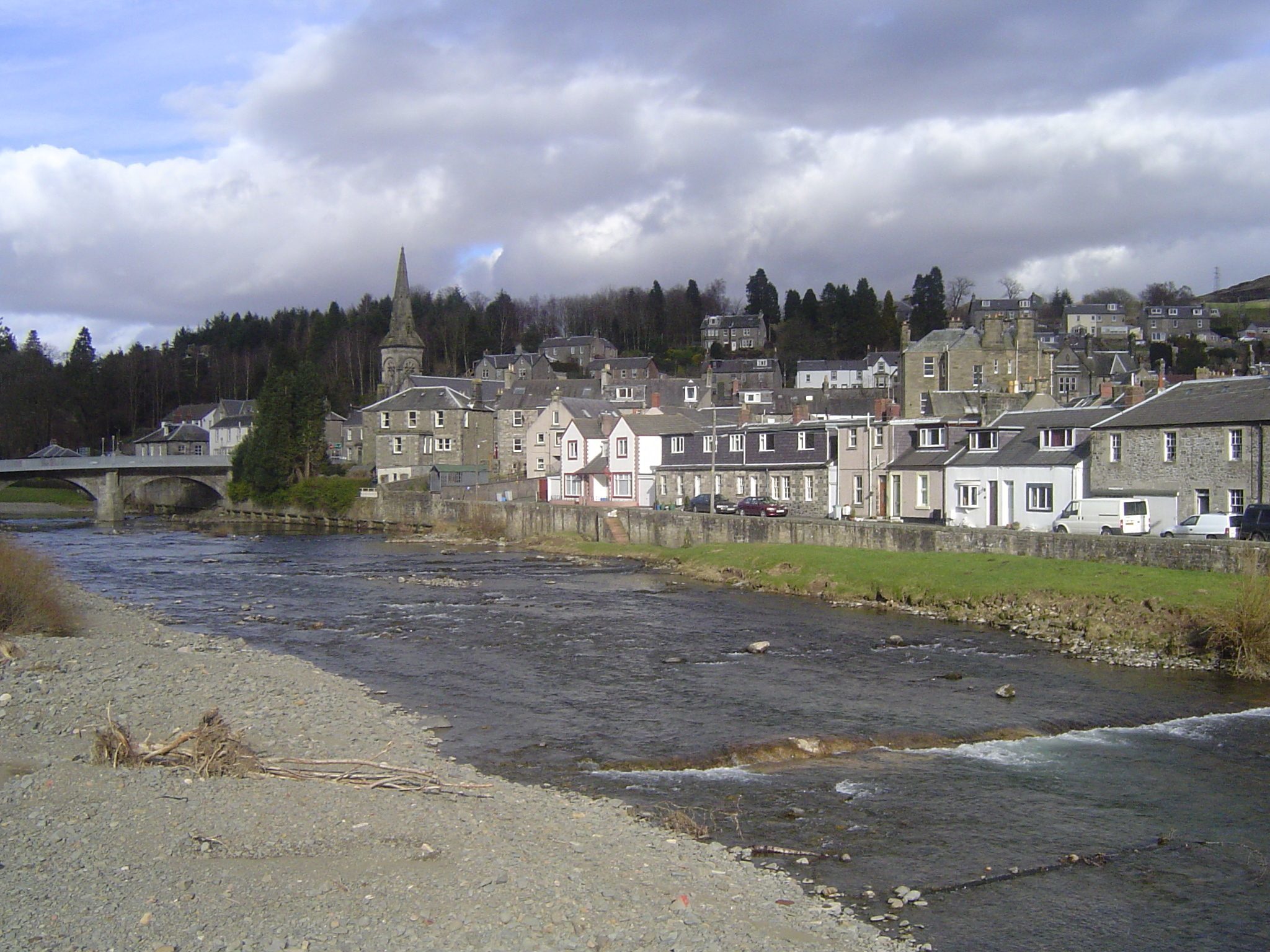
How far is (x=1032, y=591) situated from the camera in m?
34.6

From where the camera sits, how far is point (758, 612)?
3731 cm

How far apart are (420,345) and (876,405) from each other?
285ft

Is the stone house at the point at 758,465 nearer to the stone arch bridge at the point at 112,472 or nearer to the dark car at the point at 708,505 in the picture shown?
the dark car at the point at 708,505

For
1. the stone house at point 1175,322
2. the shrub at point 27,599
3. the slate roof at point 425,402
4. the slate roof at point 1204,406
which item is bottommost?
the shrub at point 27,599

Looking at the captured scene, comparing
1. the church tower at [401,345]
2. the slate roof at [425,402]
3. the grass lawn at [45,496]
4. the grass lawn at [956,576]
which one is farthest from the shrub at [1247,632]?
the church tower at [401,345]

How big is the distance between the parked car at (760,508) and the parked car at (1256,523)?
24.9 m

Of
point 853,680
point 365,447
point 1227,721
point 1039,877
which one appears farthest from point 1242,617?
point 365,447

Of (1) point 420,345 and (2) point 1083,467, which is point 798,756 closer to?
(2) point 1083,467

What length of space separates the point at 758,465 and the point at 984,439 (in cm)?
1507

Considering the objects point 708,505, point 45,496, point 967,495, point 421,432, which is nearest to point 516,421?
point 421,432

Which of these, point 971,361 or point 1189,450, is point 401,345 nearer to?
point 971,361

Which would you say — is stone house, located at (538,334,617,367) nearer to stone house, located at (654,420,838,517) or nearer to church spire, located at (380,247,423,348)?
church spire, located at (380,247,423,348)

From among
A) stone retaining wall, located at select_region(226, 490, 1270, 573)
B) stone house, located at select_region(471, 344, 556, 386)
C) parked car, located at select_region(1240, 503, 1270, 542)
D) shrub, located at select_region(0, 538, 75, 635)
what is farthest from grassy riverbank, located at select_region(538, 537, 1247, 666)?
stone house, located at select_region(471, 344, 556, 386)

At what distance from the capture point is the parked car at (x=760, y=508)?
191 ft
